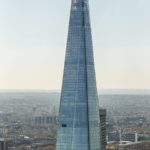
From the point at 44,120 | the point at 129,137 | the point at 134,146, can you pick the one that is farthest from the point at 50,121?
the point at 134,146

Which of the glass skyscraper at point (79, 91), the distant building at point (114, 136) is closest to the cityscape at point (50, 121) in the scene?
the distant building at point (114, 136)

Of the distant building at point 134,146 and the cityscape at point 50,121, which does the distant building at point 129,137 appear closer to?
the cityscape at point 50,121

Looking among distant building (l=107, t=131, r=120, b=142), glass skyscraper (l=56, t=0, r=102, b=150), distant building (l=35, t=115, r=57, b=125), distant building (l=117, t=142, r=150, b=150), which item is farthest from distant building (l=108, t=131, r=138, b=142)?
glass skyscraper (l=56, t=0, r=102, b=150)

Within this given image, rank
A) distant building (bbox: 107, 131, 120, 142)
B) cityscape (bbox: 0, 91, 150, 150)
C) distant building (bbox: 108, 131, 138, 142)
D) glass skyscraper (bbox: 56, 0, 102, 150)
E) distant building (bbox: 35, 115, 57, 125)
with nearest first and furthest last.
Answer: glass skyscraper (bbox: 56, 0, 102, 150), cityscape (bbox: 0, 91, 150, 150), distant building (bbox: 107, 131, 120, 142), distant building (bbox: 108, 131, 138, 142), distant building (bbox: 35, 115, 57, 125)

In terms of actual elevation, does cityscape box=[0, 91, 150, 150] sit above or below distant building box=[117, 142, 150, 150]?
above

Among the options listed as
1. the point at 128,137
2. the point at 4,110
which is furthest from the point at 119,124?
the point at 4,110

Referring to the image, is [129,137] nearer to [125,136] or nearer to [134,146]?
[125,136]

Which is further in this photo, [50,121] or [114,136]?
[50,121]

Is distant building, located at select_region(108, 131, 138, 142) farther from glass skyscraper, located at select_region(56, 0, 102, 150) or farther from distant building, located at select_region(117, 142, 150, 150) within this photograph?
glass skyscraper, located at select_region(56, 0, 102, 150)
